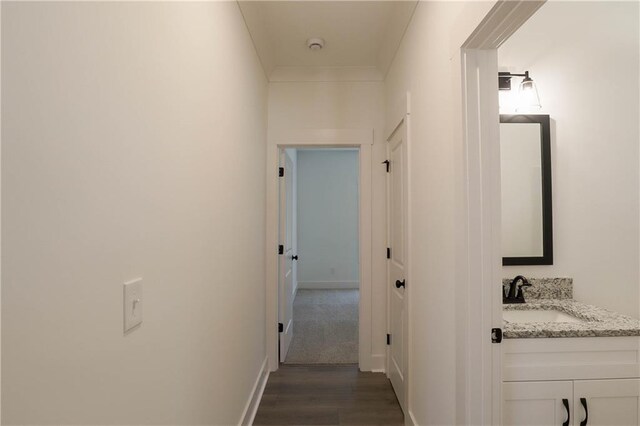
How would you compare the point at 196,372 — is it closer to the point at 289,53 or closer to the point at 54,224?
the point at 54,224

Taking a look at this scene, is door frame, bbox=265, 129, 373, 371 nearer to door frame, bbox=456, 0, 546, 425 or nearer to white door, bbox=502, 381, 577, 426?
white door, bbox=502, 381, 577, 426

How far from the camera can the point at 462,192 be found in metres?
1.21

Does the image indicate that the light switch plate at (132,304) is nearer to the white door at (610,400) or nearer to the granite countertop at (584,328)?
the granite countertop at (584,328)

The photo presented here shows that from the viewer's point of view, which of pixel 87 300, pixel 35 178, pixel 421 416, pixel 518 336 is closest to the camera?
pixel 35 178

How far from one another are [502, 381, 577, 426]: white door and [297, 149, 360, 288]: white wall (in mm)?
4687

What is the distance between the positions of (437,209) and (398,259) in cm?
91

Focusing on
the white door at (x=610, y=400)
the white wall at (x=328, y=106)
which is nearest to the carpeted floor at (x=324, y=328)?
the white wall at (x=328, y=106)

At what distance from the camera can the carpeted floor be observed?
120 inches

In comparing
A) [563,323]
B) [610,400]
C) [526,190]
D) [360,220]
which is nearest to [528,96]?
[526,190]

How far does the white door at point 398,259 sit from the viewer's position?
2109 mm

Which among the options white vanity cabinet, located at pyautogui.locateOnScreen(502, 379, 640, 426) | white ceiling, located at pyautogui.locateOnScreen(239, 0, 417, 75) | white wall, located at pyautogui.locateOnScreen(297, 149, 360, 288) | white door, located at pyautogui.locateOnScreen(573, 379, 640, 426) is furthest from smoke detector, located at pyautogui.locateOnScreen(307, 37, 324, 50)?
white wall, located at pyautogui.locateOnScreen(297, 149, 360, 288)

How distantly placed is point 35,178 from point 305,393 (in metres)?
2.42

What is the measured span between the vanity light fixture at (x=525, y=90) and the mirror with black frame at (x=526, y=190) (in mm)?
68

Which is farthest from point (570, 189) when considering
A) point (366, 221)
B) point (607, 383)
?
point (366, 221)
